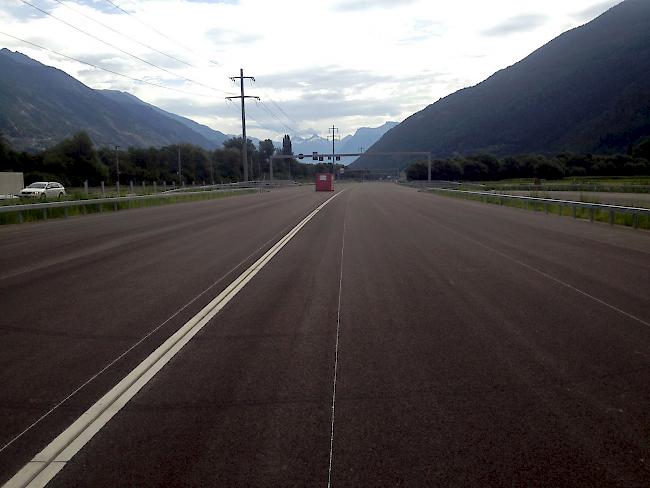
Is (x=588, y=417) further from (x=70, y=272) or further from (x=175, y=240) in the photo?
(x=175, y=240)

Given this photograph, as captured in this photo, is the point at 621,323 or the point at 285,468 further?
the point at 621,323

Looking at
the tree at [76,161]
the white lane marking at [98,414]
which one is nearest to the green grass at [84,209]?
the white lane marking at [98,414]

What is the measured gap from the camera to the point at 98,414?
5.10 meters

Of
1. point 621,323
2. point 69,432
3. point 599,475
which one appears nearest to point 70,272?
point 69,432

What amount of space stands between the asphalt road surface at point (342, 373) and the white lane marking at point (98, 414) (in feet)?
0.26

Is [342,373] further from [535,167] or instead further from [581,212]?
[535,167]

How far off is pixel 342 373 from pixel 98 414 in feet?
7.08

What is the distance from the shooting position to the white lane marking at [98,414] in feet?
13.5

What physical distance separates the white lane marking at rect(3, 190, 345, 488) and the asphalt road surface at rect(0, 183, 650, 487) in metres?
0.08

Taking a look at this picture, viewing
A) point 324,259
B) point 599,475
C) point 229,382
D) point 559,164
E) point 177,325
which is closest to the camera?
point 599,475

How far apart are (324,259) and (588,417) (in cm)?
988

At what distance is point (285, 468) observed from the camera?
4164 mm

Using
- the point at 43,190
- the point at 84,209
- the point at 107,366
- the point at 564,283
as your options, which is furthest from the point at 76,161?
the point at 107,366

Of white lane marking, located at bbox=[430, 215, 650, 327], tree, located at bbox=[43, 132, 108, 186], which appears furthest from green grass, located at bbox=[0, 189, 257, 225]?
tree, located at bbox=[43, 132, 108, 186]
